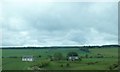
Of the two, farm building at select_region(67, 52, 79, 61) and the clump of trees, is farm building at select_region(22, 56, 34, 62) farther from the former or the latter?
farm building at select_region(67, 52, 79, 61)

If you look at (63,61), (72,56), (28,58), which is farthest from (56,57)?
(28,58)

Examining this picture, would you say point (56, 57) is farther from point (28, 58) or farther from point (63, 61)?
point (28, 58)

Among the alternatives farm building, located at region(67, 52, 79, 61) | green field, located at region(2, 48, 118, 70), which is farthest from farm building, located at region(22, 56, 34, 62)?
farm building, located at region(67, 52, 79, 61)

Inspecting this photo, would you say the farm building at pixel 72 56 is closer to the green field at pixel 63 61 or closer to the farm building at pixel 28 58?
the green field at pixel 63 61

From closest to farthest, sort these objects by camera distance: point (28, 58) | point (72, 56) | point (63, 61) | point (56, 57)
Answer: point (63, 61) → point (56, 57) → point (72, 56) → point (28, 58)

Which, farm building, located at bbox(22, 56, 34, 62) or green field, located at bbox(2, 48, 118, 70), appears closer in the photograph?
green field, located at bbox(2, 48, 118, 70)

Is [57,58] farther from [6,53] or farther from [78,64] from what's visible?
[6,53]

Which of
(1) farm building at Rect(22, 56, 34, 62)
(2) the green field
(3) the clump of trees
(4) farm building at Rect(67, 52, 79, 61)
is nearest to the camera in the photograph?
(2) the green field

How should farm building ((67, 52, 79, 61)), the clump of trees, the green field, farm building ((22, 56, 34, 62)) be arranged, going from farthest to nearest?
farm building ((22, 56, 34, 62)) → farm building ((67, 52, 79, 61)) → the clump of trees → the green field
